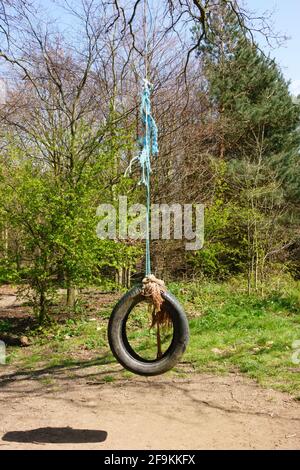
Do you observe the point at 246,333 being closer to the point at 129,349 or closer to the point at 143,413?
the point at 143,413

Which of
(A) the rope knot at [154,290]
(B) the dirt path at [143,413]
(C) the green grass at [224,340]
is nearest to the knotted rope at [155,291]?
(A) the rope knot at [154,290]

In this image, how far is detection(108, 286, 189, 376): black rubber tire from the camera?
3.36m

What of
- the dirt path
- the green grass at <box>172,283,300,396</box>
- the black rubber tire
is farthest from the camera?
A: the green grass at <box>172,283,300,396</box>

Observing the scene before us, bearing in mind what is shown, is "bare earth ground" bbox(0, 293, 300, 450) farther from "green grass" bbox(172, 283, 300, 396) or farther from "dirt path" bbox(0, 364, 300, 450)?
"green grass" bbox(172, 283, 300, 396)

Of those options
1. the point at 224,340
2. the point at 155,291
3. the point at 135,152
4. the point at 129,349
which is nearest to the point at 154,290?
the point at 155,291

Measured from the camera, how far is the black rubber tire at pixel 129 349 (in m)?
3.36

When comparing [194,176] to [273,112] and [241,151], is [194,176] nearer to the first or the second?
[241,151]

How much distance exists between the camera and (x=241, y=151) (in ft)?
49.4

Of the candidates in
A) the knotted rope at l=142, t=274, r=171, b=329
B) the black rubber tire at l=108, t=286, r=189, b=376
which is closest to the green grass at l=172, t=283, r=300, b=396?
the black rubber tire at l=108, t=286, r=189, b=376

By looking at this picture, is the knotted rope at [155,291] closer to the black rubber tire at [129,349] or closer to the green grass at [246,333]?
the black rubber tire at [129,349]

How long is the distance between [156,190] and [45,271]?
15.9ft

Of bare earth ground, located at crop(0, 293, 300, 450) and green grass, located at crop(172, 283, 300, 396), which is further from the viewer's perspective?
→ green grass, located at crop(172, 283, 300, 396)

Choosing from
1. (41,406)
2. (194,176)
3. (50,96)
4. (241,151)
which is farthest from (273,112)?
(41,406)
